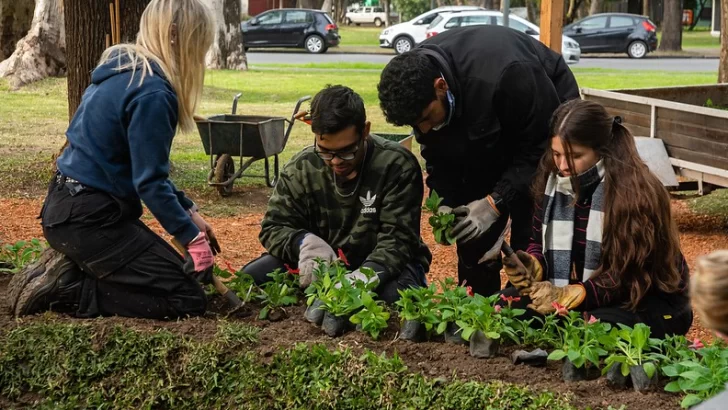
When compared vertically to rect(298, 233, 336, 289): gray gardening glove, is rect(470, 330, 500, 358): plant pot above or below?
below

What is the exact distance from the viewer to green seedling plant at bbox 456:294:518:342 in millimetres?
3604

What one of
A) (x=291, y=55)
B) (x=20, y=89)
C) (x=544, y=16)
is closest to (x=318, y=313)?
(x=544, y=16)

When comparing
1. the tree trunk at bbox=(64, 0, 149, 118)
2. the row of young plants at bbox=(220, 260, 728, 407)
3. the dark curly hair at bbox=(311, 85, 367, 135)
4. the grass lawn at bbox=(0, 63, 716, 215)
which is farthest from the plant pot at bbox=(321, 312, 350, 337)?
the tree trunk at bbox=(64, 0, 149, 118)

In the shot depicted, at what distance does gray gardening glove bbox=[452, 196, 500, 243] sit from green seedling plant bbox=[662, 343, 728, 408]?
1270mm

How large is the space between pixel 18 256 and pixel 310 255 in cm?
166

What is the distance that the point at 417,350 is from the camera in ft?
12.3

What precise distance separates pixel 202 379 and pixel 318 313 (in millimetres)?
547

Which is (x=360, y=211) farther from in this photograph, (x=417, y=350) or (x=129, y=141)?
(x=129, y=141)

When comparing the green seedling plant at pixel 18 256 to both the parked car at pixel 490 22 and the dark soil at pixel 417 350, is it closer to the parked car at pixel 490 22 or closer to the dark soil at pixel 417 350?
the dark soil at pixel 417 350

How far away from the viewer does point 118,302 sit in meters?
4.22

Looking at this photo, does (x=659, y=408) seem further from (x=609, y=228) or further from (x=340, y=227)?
(x=340, y=227)

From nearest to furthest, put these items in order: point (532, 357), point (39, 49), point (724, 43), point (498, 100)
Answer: point (532, 357)
point (498, 100)
point (724, 43)
point (39, 49)

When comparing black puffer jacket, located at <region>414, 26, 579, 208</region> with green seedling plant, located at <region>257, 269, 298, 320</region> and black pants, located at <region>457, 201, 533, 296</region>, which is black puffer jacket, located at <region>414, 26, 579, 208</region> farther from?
green seedling plant, located at <region>257, 269, 298, 320</region>

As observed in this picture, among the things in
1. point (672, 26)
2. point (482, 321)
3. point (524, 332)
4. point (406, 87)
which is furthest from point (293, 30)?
point (482, 321)
